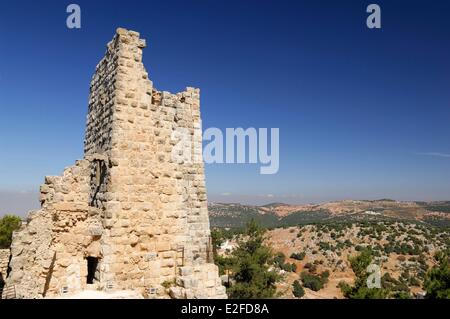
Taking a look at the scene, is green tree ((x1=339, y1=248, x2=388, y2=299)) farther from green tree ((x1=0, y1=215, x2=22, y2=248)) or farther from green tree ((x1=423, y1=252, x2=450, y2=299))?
green tree ((x1=0, y1=215, x2=22, y2=248))

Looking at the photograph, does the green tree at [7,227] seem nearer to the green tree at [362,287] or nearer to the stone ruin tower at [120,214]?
the stone ruin tower at [120,214]

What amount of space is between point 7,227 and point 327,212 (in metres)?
80.7

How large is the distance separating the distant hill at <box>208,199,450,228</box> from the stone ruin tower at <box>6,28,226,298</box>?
2613 inches

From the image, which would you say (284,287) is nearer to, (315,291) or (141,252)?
(315,291)

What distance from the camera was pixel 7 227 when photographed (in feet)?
69.8

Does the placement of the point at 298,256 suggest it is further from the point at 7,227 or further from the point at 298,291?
the point at 7,227

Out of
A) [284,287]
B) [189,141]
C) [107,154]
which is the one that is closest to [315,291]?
[284,287]

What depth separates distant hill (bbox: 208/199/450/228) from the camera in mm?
75625

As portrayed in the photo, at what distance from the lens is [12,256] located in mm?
5781

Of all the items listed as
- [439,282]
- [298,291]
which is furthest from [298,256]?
[439,282]

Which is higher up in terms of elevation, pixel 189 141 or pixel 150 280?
pixel 189 141

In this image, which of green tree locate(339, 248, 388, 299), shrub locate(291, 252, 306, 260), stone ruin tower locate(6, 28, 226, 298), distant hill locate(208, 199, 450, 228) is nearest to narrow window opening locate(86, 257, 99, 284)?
stone ruin tower locate(6, 28, 226, 298)
